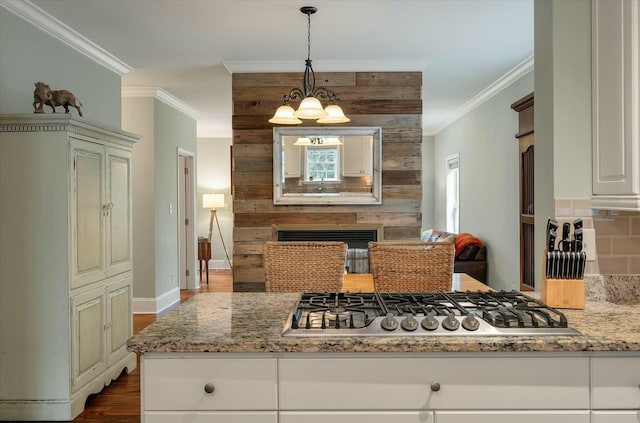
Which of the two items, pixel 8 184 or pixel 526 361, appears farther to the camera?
pixel 8 184

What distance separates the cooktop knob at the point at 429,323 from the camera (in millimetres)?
1550

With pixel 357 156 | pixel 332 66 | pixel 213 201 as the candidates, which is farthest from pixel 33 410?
pixel 213 201

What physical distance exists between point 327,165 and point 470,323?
3703mm

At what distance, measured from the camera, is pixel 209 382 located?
1.52 m

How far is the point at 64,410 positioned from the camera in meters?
3.19

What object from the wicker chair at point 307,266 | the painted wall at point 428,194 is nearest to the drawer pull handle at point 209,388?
the wicker chair at point 307,266

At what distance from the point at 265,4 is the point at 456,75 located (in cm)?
281

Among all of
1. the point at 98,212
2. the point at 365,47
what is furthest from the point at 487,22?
the point at 98,212

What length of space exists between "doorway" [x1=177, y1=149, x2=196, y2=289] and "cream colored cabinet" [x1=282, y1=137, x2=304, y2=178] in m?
3.13

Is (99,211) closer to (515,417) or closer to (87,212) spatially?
(87,212)

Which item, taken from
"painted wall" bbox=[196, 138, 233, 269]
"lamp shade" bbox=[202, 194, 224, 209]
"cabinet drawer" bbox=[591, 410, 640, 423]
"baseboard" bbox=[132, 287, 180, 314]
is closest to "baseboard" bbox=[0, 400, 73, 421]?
"cabinet drawer" bbox=[591, 410, 640, 423]

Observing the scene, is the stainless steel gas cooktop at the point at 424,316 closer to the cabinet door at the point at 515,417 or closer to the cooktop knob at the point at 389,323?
the cooktop knob at the point at 389,323

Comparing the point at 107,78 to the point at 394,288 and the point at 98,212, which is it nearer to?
the point at 98,212

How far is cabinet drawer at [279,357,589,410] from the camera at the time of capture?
1508 mm
